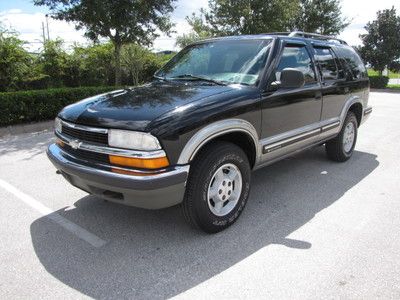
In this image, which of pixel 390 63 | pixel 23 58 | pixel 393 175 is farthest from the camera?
pixel 390 63

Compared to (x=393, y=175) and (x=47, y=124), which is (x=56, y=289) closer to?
(x=393, y=175)

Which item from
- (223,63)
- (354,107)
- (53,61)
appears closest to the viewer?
(223,63)

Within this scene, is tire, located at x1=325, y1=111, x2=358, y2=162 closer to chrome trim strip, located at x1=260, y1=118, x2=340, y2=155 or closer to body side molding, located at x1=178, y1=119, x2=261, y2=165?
chrome trim strip, located at x1=260, y1=118, x2=340, y2=155

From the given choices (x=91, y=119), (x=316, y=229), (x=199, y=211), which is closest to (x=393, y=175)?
(x=316, y=229)

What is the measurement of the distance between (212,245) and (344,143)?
336 cm

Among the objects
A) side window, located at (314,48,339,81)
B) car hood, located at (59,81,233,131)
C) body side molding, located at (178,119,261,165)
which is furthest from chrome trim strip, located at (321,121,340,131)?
car hood, located at (59,81,233,131)

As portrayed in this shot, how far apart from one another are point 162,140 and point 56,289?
4.42ft

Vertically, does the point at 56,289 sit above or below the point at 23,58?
below

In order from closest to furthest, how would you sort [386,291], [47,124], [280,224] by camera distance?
1. [386,291]
2. [280,224]
3. [47,124]

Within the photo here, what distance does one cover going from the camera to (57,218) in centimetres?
384

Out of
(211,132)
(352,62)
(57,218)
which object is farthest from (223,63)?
(352,62)

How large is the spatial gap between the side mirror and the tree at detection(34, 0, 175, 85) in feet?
24.9

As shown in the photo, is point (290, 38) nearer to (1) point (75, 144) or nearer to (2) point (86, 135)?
(2) point (86, 135)

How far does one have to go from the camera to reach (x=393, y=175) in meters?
5.16
